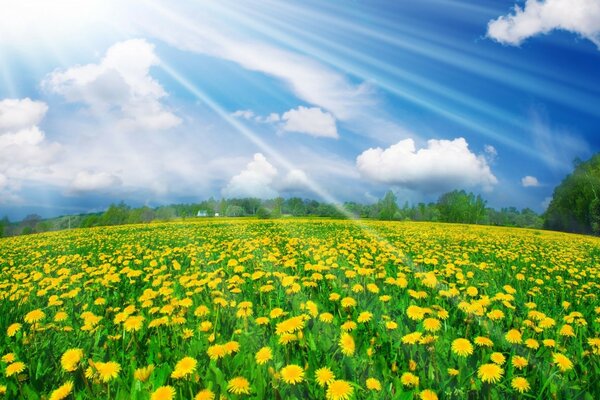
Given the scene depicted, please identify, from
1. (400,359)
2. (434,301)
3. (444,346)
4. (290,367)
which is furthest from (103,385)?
(434,301)

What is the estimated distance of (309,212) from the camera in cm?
8106

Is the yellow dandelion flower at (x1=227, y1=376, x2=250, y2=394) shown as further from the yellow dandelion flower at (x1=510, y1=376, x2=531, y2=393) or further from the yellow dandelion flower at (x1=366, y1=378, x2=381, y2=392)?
the yellow dandelion flower at (x1=510, y1=376, x2=531, y2=393)

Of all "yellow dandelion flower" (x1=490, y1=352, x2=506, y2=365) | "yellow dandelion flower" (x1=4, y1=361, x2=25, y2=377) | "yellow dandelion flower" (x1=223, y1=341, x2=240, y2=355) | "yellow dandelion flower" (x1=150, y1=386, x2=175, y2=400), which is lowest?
"yellow dandelion flower" (x1=4, y1=361, x2=25, y2=377)

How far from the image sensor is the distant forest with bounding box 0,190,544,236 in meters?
32.5

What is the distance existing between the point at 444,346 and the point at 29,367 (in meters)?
2.81

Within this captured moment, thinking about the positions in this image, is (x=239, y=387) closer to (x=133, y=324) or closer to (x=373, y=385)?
(x=373, y=385)

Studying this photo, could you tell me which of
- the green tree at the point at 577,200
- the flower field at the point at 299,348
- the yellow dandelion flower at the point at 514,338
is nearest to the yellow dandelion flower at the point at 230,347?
the flower field at the point at 299,348

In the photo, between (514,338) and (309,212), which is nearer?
(514,338)

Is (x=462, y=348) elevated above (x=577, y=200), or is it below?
below

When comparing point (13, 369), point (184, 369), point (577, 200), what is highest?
point (577, 200)

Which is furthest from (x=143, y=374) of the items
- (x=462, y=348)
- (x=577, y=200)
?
(x=577, y=200)

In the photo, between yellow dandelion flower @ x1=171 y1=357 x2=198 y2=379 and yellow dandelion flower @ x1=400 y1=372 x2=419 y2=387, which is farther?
yellow dandelion flower @ x1=400 y1=372 x2=419 y2=387

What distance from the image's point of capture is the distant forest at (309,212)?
107 ft

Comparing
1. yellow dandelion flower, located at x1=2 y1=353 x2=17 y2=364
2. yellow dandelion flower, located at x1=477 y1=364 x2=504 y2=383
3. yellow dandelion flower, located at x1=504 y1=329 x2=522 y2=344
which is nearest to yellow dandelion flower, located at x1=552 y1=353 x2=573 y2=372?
yellow dandelion flower, located at x1=504 y1=329 x2=522 y2=344
